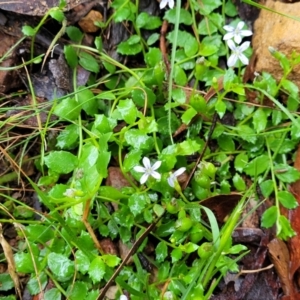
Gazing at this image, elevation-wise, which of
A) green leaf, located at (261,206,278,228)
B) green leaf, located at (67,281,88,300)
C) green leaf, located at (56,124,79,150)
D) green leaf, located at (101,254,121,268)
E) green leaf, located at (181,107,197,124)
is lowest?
green leaf, located at (67,281,88,300)

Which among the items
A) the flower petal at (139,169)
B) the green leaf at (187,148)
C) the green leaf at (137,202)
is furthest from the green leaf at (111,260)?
the green leaf at (187,148)

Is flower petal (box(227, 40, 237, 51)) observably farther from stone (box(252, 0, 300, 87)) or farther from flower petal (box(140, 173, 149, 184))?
flower petal (box(140, 173, 149, 184))

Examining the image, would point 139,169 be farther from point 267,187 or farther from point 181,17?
point 181,17

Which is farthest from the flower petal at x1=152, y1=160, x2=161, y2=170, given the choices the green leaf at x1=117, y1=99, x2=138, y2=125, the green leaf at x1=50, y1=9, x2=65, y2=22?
the green leaf at x1=50, y1=9, x2=65, y2=22

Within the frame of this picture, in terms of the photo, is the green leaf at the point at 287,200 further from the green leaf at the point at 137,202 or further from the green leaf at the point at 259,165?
the green leaf at the point at 137,202

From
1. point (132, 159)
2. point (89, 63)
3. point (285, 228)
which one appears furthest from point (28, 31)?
point (285, 228)

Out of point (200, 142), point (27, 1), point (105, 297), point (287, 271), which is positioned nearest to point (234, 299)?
point (287, 271)

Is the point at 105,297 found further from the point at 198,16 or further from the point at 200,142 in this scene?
the point at 198,16
